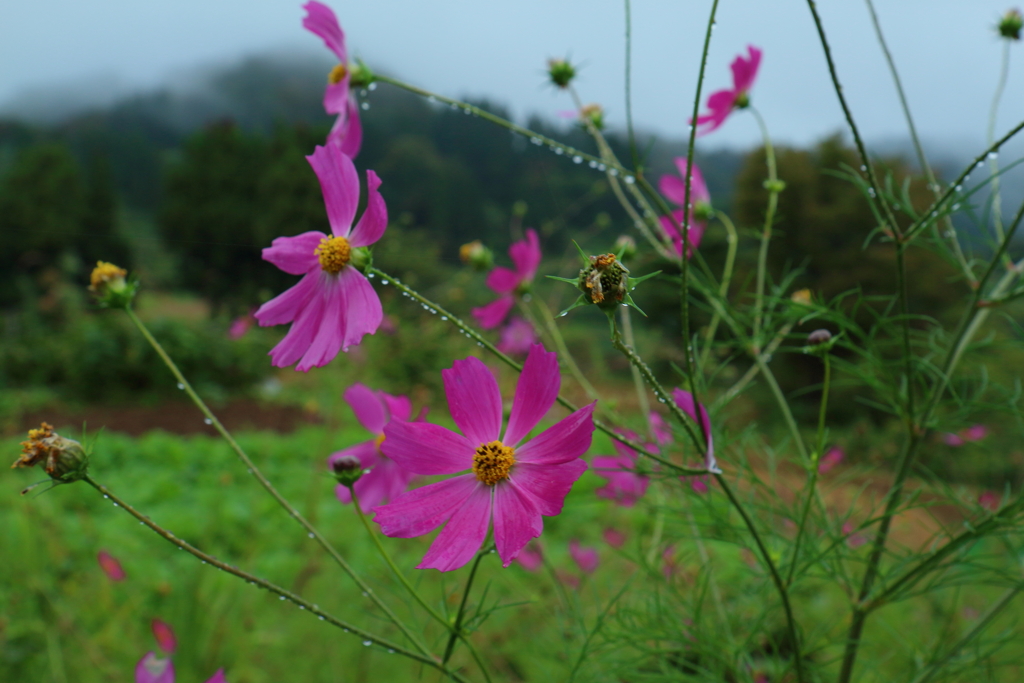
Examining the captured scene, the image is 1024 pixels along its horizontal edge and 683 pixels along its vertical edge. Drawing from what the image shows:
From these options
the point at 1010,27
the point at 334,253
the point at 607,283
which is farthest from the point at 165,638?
the point at 1010,27

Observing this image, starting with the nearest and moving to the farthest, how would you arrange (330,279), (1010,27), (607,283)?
(607,283) < (330,279) < (1010,27)

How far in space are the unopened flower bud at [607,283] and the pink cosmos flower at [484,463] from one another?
0.03m

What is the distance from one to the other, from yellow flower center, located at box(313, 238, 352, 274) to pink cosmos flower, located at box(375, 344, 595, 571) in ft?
0.32

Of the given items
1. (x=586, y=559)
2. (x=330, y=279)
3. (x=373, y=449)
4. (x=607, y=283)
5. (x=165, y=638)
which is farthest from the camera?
(x=586, y=559)

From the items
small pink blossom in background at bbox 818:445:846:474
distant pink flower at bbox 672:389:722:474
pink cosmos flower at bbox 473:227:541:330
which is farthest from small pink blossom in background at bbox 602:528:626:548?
distant pink flower at bbox 672:389:722:474

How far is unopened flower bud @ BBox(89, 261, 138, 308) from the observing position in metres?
0.39

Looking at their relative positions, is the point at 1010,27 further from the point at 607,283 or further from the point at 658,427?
the point at 607,283

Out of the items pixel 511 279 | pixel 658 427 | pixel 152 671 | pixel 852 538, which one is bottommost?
pixel 152 671

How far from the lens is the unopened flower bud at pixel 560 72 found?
60 centimetres

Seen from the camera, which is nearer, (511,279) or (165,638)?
(511,279)

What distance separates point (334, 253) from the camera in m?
0.32

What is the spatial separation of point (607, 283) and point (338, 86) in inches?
14.1

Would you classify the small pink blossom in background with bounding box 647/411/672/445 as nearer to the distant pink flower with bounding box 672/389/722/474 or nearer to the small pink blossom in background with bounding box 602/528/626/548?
the distant pink flower with bounding box 672/389/722/474

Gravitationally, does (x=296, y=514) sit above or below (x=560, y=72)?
below
